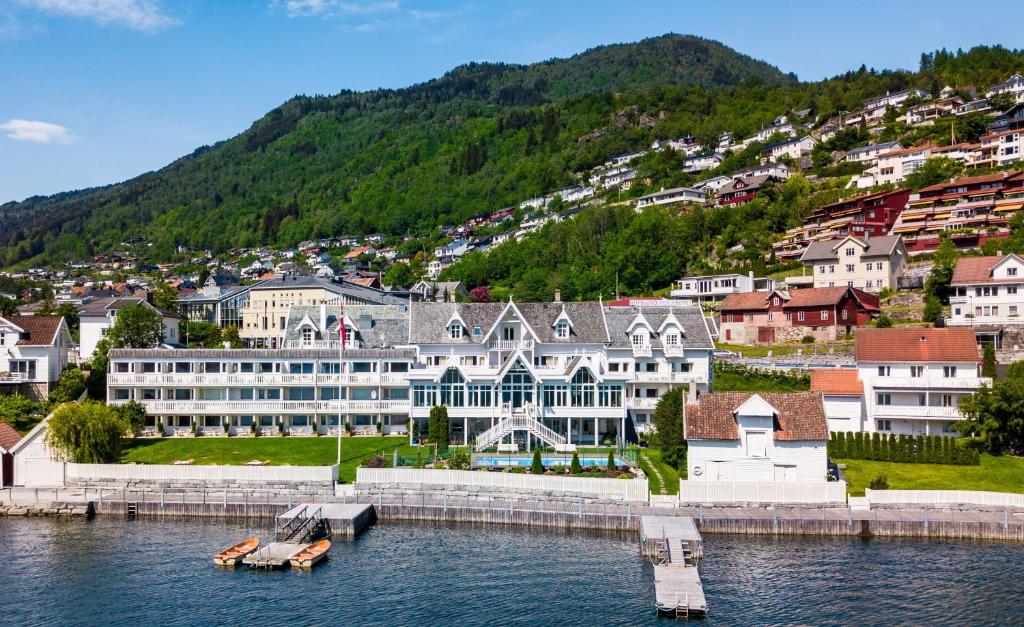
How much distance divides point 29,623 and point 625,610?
78.6 feet

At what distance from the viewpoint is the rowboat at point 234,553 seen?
43.3 m

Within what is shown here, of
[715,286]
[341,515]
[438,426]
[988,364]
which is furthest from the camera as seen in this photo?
[715,286]

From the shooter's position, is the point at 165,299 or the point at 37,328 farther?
the point at 165,299

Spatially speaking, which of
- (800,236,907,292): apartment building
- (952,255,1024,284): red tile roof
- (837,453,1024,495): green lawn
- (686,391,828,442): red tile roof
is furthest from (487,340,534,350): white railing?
(800,236,907,292): apartment building

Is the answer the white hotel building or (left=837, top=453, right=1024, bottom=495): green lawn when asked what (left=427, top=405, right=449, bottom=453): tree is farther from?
(left=837, top=453, right=1024, bottom=495): green lawn

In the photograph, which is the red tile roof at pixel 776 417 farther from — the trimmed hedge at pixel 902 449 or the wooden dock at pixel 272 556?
the wooden dock at pixel 272 556

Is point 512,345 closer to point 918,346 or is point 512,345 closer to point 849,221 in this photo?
point 918,346

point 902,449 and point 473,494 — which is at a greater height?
point 902,449

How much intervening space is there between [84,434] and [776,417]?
43217 mm

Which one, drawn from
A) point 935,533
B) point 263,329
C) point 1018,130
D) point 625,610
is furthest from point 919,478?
point 1018,130

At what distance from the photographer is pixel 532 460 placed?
5972cm

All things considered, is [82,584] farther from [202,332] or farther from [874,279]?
[874,279]

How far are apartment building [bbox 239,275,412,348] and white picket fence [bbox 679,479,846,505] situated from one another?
88.7m

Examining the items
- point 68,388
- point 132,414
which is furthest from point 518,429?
point 68,388
